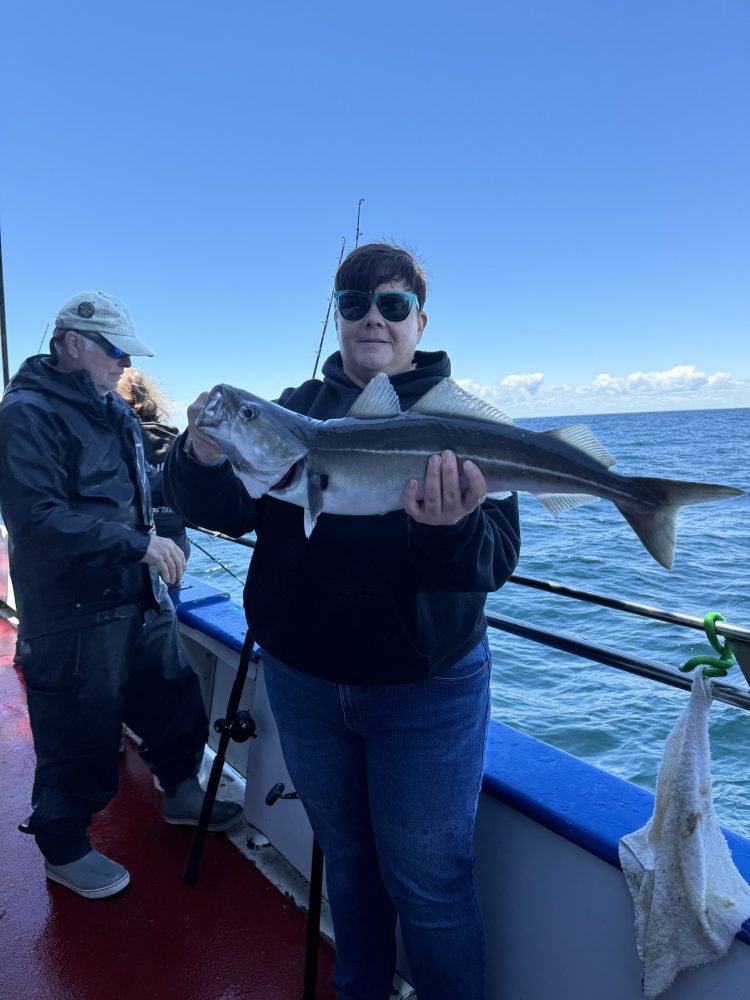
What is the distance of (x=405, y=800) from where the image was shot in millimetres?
1895

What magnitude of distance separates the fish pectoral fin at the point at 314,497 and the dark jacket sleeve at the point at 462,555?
27 centimetres

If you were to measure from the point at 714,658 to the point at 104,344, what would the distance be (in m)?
2.80

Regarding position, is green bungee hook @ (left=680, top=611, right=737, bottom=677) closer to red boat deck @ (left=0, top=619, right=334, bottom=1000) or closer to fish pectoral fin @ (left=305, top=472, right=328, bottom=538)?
fish pectoral fin @ (left=305, top=472, right=328, bottom=538)

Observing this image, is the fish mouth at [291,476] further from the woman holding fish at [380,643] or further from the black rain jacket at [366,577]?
the black rain jacket at [366,577]

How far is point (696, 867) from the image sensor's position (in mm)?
1674

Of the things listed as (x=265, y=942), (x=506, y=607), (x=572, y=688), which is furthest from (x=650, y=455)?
(x=265, y=942)

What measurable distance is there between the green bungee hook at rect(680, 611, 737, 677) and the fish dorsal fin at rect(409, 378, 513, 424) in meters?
0.82

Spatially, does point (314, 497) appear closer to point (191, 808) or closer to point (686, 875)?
point (686, 875)

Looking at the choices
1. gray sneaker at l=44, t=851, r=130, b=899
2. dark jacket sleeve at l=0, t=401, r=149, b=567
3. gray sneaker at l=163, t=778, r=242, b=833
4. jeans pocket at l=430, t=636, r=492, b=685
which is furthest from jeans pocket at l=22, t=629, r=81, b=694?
jeans pocket at l=430, t=636, r=492, b=685

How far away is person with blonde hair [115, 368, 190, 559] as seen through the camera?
510cm

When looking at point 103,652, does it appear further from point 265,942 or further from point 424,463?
point 424,463

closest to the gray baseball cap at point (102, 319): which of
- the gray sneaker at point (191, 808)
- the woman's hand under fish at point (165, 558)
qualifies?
the woman's hand under fish at point (165, 558)

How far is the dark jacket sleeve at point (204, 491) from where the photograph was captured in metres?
2.11

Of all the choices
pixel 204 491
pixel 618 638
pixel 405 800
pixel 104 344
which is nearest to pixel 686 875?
pixel 405 800
